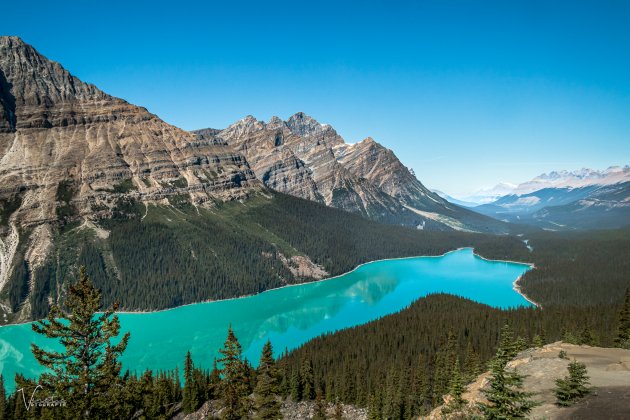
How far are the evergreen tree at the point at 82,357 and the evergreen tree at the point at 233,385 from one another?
11597 millimetres

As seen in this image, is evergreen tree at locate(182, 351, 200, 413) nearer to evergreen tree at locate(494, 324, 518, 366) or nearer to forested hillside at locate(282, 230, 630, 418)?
forested hillside at locate(282, 230, 630, 418)

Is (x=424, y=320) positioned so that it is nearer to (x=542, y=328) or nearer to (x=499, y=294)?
(x=542, y=328)

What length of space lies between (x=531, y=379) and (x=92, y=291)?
34.7 meters

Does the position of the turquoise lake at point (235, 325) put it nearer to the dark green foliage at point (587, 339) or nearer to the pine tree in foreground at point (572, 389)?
the dark green foliage at point (587, 339)

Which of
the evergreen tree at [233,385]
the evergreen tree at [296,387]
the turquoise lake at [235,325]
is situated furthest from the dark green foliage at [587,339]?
the turquoise lake at [235,325]

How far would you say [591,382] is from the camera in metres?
30.1

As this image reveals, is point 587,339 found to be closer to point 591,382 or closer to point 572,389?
point 591,382

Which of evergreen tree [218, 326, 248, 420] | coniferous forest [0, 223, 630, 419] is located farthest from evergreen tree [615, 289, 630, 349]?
evergreen tree [218, 326, 248, 420]

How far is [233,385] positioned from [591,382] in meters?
28.0

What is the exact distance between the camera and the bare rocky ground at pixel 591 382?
2480 centimetres

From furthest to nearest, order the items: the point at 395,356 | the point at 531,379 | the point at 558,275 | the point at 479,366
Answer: the point at 558,275, the point at 395,356, the point at 479,366, the point at 531,379

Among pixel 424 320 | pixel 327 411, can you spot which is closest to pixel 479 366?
pixel 327 411

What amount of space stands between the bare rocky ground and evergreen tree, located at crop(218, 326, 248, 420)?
18.2 meters

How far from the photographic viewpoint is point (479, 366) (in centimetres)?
6219
